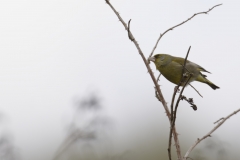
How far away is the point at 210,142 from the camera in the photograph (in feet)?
9.93

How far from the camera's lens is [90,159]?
97.9 inches

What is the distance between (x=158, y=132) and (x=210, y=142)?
29.6 ft

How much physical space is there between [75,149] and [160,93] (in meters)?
0.51

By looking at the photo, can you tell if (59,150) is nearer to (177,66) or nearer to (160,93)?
(160,93)

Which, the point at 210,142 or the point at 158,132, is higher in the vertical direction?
the point at 158,132

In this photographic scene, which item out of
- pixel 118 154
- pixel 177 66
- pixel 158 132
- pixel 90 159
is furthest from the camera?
pixel 158 132

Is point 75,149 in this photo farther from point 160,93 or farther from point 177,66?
point 177,66

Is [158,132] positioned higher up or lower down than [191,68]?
higher up

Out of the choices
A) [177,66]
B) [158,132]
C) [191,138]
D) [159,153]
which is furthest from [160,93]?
[158,132]

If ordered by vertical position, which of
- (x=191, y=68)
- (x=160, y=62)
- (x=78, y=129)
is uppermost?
(x=160, y=62)

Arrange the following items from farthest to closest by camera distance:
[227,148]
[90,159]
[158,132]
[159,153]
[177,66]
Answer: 1. [158,132]
2. [159,153]
3. [177,66]
4. [227,148]
5. [90,159]

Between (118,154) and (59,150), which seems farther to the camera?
(118,154)

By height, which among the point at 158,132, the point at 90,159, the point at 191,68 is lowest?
the point at 90,159

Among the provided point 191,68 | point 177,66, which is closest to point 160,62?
point 177,66
